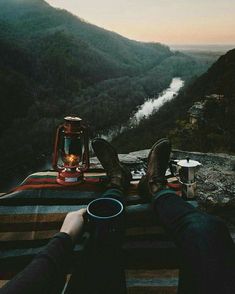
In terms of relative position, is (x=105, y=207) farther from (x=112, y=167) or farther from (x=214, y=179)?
(x=214, y=179)

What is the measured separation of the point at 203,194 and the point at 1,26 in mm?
60152

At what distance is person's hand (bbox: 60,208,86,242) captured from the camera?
134cm

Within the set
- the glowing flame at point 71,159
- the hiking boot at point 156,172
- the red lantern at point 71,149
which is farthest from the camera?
the glowing flame at point 71,159

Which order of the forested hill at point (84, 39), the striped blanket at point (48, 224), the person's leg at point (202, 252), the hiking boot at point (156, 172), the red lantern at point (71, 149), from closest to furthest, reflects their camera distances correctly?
the person's leg at point (202, 252)
the striped blanket at point (48, 224)
the hiking boot at point (156, 172)
the red lantern at point (71, 149)
the forested hill at point (84, 39)

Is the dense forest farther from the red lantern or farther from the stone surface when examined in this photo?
the red lantern

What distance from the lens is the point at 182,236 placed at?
128cm

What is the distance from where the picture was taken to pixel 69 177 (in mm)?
2303

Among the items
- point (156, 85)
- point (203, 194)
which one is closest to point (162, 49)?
point (156, 85)

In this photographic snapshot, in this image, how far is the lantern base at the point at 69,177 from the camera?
229 centimetres

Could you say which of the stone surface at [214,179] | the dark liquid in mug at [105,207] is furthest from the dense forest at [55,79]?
the dark liquid in mug at [105,207]

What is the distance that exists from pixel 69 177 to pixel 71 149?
24 cm

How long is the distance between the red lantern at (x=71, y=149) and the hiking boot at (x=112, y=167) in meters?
0.17

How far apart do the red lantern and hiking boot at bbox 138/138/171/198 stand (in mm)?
524

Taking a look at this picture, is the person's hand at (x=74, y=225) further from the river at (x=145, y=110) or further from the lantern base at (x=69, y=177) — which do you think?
the river at (x=145, y=110)
